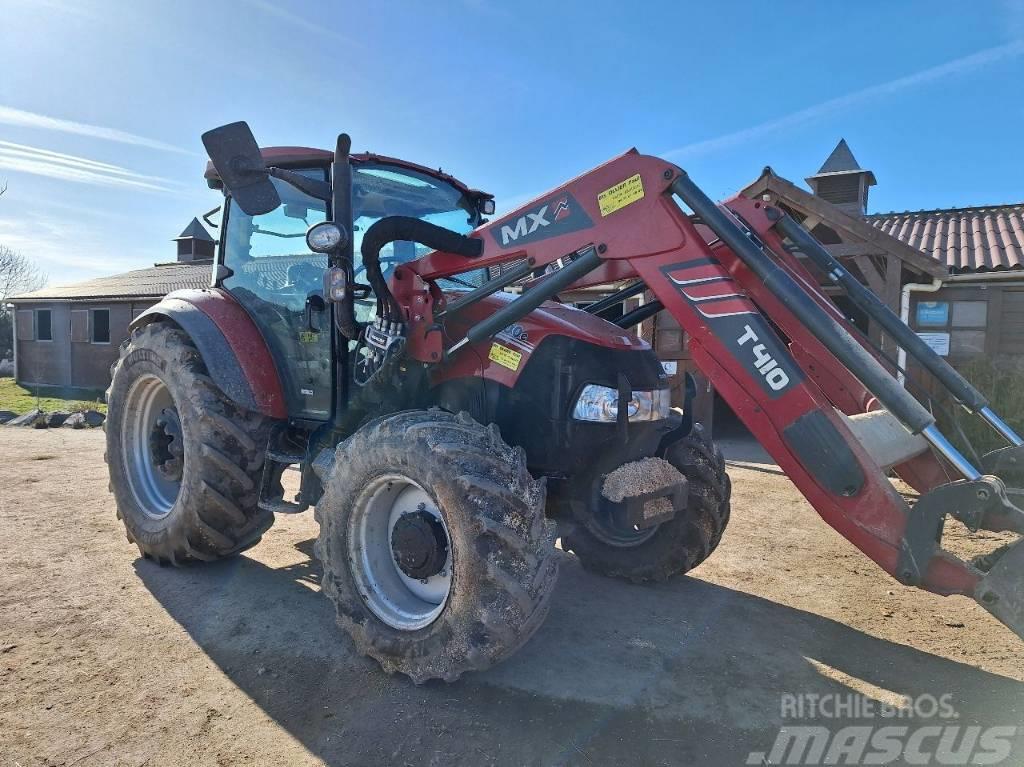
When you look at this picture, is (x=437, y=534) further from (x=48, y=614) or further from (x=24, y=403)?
(x=24, y=403)

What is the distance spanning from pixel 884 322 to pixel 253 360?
3309 millimetres

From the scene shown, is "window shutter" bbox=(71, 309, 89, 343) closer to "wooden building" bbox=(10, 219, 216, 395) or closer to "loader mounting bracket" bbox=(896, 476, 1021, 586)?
"wooden building" bbox=(10, 219, 216, 395)

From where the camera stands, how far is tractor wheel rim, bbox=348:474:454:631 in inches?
121

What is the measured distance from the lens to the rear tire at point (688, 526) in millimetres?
3945

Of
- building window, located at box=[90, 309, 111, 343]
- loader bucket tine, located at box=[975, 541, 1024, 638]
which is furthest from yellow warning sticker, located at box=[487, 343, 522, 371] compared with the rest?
building window, located at box=[90, 309, 111, 343]

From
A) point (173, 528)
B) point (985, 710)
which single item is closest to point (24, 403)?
point (173, 528)

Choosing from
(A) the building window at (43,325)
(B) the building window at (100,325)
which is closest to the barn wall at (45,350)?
(A) the building window at (43,325)

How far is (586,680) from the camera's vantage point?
298 centimetres

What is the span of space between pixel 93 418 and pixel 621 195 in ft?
37.4

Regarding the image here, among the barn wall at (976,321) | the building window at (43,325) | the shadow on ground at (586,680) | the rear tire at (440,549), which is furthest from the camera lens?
the building window at (43,325)

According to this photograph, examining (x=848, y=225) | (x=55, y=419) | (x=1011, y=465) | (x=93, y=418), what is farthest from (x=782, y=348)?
(x=55, y=419)

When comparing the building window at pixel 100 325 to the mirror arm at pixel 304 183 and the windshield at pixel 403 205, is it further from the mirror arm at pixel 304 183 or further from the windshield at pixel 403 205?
the mirror arm at pixel 304 183

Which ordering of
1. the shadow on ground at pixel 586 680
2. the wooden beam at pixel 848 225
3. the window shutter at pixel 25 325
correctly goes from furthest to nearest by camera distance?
the window shutter at pixel 25 325 → the wooden beam at pixel 848 225 → the shadow on ground at pixel 586 680

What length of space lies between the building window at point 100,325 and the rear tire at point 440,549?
18.7 m
